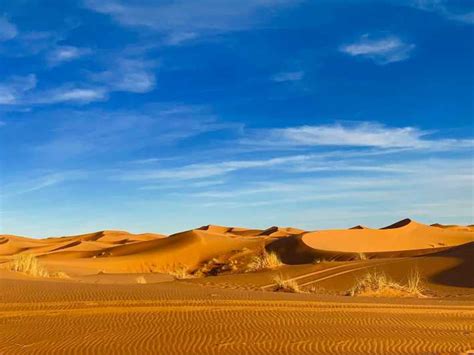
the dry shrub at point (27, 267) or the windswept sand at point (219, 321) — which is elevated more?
the dry shrub at point (27, 267)

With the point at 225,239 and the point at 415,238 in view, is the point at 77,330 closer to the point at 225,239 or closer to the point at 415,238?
the point at 225,239

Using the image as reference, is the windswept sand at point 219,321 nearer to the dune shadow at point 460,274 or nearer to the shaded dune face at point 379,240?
the dune shadow at point 460,274

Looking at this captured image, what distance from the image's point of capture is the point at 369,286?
18156mm

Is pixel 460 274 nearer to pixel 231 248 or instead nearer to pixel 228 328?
pixel 228 328

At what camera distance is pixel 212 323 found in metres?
9.48

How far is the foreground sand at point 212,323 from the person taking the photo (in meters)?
7.76

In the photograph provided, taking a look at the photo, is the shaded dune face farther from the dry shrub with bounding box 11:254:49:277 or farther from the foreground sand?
the foreground sand

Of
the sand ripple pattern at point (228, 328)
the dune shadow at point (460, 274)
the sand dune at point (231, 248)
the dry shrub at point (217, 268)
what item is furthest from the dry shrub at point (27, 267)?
Result: the dune shadow at point (460, 274)

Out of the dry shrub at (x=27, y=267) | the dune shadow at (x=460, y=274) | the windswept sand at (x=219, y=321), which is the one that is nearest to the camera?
the windswept sand at (x=219, y=321)

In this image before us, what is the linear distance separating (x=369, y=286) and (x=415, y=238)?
3315 centimetres

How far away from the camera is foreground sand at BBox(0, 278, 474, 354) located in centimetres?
776

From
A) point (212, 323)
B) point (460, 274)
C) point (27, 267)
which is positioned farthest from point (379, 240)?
point (212, 323)

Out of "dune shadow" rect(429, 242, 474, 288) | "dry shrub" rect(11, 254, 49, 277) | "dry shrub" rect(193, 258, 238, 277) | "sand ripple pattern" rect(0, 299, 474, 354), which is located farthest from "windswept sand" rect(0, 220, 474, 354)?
"dry shrub" rect(193, 258, 238, 277)

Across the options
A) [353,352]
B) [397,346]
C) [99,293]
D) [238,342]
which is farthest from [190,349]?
[99,293]
